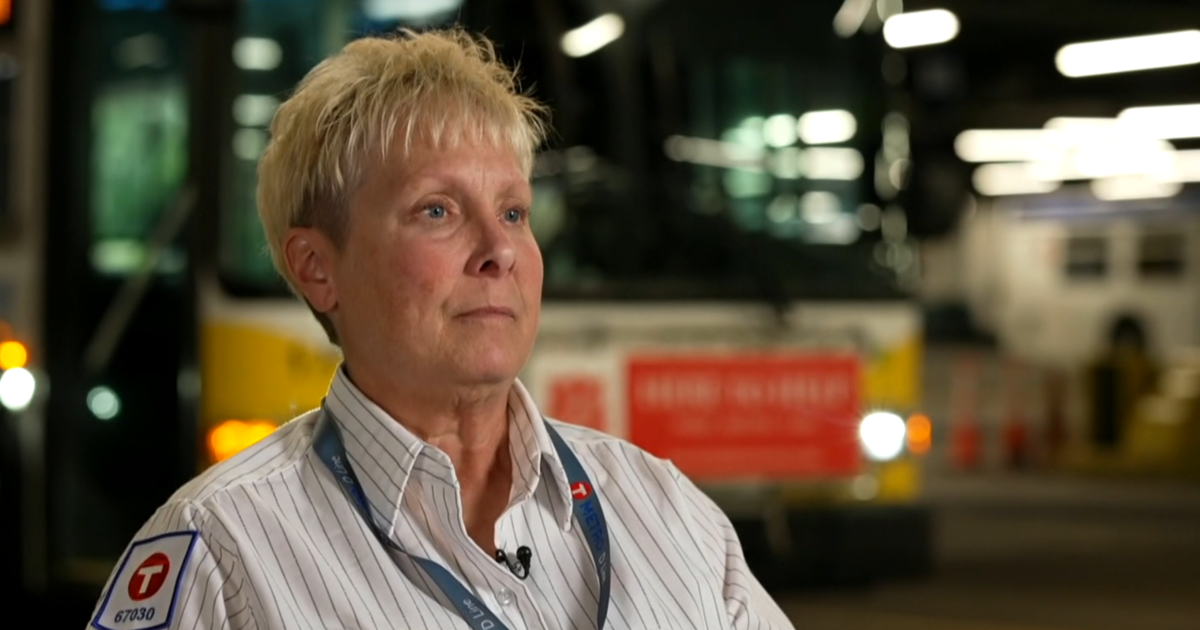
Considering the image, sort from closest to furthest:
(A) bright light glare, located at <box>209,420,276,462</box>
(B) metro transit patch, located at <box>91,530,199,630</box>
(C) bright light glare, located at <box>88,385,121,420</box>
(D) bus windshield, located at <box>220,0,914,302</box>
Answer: (B) metro transit patch, located at <box>91,530,199,630</box> → (A) bright light glare, located at <box>209,420,276,462</box> → (D) bus windshield, located at <box>220,0,914,302</box> → (C) bright light glare, located at <box>88,385,121,420</box>

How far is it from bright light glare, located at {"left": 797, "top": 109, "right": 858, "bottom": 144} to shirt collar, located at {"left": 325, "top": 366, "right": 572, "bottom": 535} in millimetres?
6180

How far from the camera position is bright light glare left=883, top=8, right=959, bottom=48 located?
71.5 ft

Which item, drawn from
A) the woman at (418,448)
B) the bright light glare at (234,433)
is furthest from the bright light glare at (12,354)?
the woman at (418,448)

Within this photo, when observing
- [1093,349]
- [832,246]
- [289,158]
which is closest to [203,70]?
[832,246]

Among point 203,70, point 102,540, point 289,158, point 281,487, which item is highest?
point 203,70

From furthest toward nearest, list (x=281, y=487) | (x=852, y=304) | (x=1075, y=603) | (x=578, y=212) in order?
1. (x=1075, y=603)
2. (x=852, y=304)
3. (x=578, y=212)
4. (x=281, y=487)

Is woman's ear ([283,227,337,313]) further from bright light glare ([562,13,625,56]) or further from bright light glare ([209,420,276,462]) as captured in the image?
bright light glare ([562,13,625,56])

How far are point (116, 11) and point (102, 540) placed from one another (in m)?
2.13

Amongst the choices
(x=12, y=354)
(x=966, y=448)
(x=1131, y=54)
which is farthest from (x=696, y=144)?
(x=1131, y=54)

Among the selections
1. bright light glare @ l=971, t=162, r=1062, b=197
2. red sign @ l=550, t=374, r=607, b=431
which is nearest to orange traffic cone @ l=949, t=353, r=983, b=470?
bright light glare @ l=971, t=162, r=1062, b=197

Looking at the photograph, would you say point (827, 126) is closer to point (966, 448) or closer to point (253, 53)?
point (253, 53)

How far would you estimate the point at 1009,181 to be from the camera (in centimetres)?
3697

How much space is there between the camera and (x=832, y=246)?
351 inches

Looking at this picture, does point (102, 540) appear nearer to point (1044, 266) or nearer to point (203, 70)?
point (203, 70)
